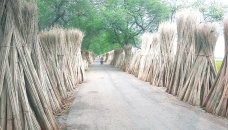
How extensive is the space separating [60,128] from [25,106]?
1.43m

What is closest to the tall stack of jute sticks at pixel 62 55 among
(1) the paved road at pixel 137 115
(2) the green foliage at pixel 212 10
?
(1) the paved road at pixel 137 115

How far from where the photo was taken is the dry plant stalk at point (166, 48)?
12156mm

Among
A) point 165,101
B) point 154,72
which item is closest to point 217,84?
point 165,101

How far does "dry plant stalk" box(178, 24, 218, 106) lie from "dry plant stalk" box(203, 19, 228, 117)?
0.78 m

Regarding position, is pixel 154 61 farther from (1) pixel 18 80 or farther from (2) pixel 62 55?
(1) pixel 18 80

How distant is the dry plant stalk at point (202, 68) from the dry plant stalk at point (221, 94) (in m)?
0.78

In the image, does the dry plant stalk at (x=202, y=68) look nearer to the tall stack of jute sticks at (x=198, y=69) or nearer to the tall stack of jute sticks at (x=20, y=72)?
the tall stack of jute sticks at (x=198, y=69)

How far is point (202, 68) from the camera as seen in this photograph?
27.1ft

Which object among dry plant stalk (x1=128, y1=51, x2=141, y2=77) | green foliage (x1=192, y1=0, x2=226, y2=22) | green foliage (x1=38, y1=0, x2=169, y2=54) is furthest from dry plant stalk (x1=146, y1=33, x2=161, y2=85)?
green foliage (x1=192, y1=0, x2=226, y2=22)

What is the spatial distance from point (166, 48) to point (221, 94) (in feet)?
19.7

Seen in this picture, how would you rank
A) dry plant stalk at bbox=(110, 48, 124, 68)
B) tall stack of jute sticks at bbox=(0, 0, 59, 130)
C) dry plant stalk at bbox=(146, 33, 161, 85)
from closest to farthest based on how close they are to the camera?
tall stack of jute sticks at bbox=(0, 0, 59, 130)
dry plant stalk at bbox=(146, 33, 161, 85)
dry plant stalk at bbox=(110, 48, 124, 68)

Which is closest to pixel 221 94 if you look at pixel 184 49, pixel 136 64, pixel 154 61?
pixel 184 49

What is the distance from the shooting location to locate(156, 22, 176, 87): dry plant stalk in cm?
1216

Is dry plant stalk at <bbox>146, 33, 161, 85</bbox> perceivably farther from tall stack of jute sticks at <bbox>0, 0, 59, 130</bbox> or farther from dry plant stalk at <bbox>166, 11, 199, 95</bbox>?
tall stack of jute sticks at <bbox>0, 0, 59, 130</bbox>
